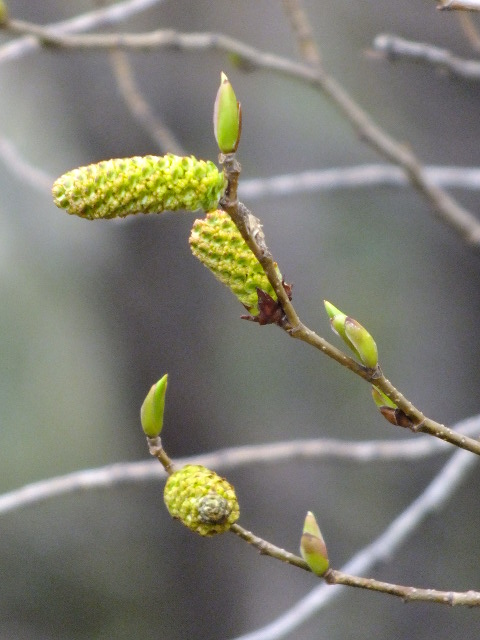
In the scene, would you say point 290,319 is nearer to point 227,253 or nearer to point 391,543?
point 227,253

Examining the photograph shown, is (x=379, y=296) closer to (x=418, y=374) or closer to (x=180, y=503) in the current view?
(x=418, y=374)

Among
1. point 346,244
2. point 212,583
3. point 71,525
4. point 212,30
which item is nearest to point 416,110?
point 346,244

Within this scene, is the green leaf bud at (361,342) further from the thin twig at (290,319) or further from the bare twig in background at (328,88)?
the bare twig in background at (328,88)

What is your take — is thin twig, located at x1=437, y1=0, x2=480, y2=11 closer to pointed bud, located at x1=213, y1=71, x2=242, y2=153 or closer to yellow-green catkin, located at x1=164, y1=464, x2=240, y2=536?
pointed bud, located at x1=213, y1=71, x2=242, y2=153

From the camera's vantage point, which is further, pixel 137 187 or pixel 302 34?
pixel 302 34

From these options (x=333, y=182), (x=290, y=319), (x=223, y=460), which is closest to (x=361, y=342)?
(x=290, y=319)

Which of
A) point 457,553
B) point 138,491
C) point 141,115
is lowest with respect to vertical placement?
point 457,553
